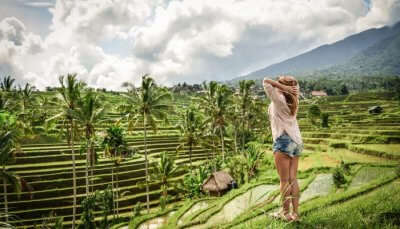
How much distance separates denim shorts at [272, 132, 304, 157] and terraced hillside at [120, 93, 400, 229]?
57cm

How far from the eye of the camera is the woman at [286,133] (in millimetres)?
3000

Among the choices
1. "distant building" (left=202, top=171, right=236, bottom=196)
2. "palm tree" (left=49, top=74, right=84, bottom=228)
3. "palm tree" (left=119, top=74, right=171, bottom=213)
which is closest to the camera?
"palm tree" (left=49, top=74, right=84, bottom=228)

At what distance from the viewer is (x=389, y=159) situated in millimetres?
17922

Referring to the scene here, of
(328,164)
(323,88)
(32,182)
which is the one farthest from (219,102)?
(323,88)

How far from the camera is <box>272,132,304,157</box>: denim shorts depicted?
9.84 feet

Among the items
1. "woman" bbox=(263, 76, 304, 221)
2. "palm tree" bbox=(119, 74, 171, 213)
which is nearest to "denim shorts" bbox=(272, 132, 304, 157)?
"woman" bbox=(263, 76, 304, 221)

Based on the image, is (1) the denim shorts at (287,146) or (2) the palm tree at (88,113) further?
(2) the palm tree at (88,113)

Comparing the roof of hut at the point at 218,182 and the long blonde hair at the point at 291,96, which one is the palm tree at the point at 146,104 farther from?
the long blonde hair at the point at 291,96

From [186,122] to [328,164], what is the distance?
1295 cm

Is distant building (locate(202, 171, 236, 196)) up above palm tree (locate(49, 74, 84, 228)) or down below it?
below

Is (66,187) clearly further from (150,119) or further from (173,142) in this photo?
(173,142)

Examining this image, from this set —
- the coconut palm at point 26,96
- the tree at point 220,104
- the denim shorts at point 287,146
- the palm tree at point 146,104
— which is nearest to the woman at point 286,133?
the denim shorts at point 287,146

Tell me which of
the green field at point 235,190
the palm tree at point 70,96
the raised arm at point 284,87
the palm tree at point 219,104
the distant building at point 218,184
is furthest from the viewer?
the palm tree at point 219,104

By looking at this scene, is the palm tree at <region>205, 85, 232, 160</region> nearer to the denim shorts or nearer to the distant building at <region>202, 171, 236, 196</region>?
the distant building at <region>202, 171, 236, 196</region>
